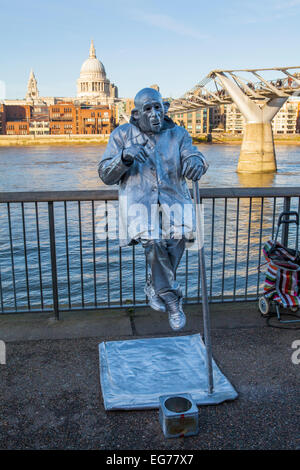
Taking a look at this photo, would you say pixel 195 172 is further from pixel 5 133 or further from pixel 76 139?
pixel 5 133

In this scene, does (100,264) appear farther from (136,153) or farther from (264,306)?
(136,153)

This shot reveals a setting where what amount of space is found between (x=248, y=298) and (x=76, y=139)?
132092mm

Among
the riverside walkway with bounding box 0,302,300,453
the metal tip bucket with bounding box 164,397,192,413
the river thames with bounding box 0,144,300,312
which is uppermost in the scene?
the metal tip bucket with bounding box 164,397,192,413

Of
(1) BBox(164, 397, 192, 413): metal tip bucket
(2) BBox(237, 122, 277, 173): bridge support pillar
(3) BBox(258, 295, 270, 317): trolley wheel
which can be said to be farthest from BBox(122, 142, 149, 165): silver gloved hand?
(2) BBox(237, 122, 277, 173): bridge support pillar

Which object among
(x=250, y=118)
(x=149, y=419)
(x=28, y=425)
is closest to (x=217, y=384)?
(x=149, y=419)

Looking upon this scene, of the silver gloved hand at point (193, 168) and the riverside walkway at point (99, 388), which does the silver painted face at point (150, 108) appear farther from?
the riverside walkway at point (99, 388)

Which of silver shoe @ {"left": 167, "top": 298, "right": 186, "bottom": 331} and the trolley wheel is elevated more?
silver shoe @ {"left": 167, "top": 298, "right": 186, "bottom": 331}

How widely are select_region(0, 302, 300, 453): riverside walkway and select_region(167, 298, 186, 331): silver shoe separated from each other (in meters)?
0.47

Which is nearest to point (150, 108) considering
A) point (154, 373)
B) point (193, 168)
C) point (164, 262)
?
point (193, 168)

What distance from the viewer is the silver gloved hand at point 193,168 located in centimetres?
312

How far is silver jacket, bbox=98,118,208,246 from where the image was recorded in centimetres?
328

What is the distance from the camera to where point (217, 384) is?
329 centimetres

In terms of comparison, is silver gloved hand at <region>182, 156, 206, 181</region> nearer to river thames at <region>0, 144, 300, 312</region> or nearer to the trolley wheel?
the trolley wheel

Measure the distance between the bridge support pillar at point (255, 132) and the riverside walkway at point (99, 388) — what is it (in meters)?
46.9
